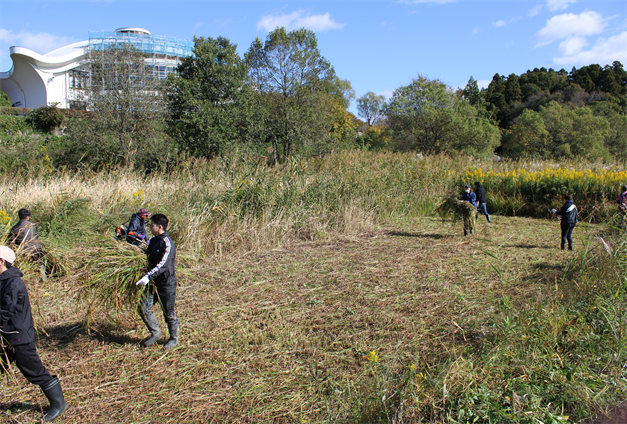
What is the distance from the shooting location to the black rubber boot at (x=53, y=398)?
3.13 metres

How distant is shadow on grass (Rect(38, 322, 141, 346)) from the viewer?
4.45m

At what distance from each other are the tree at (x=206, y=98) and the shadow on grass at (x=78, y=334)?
1093cm

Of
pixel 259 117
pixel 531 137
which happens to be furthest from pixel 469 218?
pixel 531 137

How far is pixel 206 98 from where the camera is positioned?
15312 mm

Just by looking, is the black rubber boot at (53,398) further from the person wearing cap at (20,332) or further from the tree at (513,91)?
the tree at (513,91)

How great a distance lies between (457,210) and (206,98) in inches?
428

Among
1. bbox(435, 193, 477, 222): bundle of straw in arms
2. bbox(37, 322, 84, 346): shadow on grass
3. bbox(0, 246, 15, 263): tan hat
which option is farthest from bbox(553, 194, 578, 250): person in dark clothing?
bbox(0, 246, 15, 263): tan hat

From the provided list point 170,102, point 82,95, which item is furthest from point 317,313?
point 82,95

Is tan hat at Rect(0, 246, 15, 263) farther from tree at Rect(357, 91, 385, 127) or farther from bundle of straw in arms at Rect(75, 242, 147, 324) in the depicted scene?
tree at Rect(357, 91, 385, 127)

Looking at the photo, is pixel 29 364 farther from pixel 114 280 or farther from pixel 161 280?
pixel 161 280

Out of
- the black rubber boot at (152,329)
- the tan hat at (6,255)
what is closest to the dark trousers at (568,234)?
the black rubber boot at (152,329)

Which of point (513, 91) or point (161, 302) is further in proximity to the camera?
point (513, 91)

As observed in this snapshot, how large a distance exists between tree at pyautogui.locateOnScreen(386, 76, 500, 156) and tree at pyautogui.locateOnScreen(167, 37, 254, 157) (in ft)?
52.0

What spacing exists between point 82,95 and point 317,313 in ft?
49.4
